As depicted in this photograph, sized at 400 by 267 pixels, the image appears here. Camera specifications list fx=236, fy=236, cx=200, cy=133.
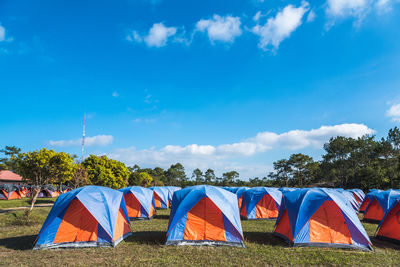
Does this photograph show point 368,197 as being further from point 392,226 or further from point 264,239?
point 264,239

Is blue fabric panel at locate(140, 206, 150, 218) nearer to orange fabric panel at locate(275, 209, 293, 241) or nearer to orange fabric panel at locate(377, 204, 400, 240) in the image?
orange fabric panel at locate(275, 209, 293, 241)

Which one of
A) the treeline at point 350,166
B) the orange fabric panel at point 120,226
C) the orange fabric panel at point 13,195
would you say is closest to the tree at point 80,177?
the orange fabric panel at point 13,195

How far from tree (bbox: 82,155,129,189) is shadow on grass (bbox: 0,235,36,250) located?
21.4 metres

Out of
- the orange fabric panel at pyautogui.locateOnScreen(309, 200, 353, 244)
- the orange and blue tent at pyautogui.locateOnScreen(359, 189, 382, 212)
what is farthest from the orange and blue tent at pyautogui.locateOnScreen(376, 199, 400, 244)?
the orange and blue tent at pyautogui.locateOnScreen(359, 189, 382, 212)

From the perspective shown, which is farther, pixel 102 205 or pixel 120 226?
pixel 120 226

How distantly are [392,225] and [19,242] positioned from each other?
50.5ft

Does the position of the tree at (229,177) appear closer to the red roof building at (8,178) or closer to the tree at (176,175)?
the tree at (176,175)

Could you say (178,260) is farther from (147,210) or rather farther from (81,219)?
(147,210)

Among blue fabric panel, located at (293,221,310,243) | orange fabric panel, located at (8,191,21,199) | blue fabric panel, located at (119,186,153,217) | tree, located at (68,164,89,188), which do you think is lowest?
orange fabric panel, located at (8,191,21,199)

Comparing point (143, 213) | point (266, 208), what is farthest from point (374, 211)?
point (143, 213)

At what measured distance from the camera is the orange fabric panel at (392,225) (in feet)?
32.6

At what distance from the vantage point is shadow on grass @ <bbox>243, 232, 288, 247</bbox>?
9.69 m

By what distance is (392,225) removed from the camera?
10.1 meters

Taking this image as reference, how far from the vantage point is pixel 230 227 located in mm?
9328
